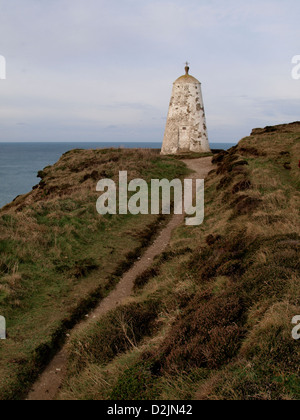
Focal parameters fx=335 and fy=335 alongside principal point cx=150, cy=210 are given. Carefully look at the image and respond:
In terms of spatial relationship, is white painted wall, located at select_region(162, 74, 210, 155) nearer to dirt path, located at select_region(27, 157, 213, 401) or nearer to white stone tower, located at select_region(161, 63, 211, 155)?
white stone tower, located at select_region(161, 63, 211, 155)

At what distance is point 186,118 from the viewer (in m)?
38.1

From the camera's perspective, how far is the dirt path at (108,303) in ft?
22.7

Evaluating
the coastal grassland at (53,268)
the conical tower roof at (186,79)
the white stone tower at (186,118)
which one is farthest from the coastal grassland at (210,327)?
the conical tower roof at (186,79)

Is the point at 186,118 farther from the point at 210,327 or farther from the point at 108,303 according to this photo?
the point at 210,327

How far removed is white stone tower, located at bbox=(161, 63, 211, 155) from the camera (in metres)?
38.1

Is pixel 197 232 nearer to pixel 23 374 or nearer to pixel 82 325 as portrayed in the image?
pixel 82 325

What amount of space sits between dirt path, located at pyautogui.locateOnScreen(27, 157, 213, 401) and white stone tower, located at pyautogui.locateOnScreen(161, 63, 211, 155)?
70.2ft

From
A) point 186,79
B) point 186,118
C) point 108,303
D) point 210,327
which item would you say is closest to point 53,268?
point 108,303

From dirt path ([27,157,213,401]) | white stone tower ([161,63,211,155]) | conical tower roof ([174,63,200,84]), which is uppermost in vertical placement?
conical tower roof ([174,63,200,84])

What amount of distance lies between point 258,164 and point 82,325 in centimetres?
1689

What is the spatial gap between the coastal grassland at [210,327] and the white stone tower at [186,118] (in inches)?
1015

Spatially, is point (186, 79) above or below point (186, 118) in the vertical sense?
above

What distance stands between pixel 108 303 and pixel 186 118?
31.3 metres

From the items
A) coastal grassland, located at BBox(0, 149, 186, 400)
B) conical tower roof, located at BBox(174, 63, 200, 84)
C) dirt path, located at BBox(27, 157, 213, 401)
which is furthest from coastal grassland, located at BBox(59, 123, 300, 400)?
conical tower roof, located at BBox(174, 63, 200, 84)
